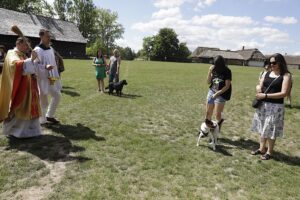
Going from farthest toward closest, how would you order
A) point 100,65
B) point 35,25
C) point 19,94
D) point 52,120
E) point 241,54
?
point 241,54, point 35,25, point 100,65, point 52,120, point 19,94

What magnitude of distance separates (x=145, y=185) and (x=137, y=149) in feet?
5.09

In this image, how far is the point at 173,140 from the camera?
6.93 m

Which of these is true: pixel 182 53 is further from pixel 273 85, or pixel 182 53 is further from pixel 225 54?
pixel 273 85

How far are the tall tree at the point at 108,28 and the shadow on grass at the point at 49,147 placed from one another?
8649 cm

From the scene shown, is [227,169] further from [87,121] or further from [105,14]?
[105,14]

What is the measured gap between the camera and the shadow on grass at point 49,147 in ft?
17.5

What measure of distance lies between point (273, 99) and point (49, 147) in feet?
14.2

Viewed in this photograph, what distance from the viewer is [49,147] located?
18.9ft

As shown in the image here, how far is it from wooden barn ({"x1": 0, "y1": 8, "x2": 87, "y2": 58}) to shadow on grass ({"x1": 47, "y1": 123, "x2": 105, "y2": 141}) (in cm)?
3725

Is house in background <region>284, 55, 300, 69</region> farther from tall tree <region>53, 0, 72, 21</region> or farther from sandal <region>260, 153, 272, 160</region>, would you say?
sandal <region>260, 153, 272, 160</region>

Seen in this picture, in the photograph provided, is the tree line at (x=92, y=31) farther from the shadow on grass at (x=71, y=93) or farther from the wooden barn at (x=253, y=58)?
the shadow on grass at (x=71, y=93)


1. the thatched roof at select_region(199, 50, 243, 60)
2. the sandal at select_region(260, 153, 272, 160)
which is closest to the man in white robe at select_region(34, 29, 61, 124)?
the sandal at select_region(260, 153, 272, 160)

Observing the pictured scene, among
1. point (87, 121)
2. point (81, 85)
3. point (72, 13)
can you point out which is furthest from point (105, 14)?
point (87, 121)

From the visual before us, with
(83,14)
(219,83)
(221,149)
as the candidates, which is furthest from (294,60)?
(221,149)
